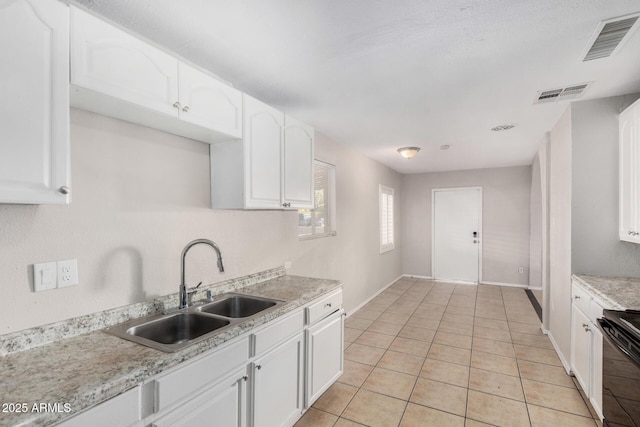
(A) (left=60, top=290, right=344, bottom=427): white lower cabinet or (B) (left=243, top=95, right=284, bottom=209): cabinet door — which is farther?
(B) (left=243, top=95, right=284, bottom=209): cabinet door

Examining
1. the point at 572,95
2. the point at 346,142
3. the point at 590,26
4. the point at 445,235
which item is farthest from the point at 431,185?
the point at 590,26

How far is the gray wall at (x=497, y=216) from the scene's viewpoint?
587 cm

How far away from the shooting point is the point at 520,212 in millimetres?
5867

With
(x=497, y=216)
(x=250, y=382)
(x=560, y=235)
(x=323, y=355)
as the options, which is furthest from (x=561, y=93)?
(x=497, y=216)

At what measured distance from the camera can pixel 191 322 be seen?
6.05 feet

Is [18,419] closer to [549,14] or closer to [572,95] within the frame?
[549,14]

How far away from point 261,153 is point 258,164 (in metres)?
0.09

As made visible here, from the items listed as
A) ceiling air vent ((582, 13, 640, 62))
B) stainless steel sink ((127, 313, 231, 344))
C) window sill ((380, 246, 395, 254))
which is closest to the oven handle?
ceiling air vent ((582, 13, 640, 62))

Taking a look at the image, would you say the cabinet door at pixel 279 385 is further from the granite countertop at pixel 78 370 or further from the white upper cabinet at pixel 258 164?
the white upper cabinet at pixel 258 164

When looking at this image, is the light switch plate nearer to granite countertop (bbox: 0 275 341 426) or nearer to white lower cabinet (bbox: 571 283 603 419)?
granite countertop (bbox: 0 275 341 426)

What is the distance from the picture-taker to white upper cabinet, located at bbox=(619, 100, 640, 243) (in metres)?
2.18

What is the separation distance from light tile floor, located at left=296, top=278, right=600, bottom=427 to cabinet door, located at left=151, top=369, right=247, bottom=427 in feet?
2.55

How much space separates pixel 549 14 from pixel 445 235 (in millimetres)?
5443

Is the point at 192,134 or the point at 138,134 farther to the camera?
the point at 192,134
